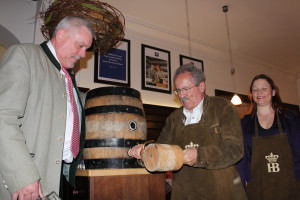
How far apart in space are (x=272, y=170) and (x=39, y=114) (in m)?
2.12

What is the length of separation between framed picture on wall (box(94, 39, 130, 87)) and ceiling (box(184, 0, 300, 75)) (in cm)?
163

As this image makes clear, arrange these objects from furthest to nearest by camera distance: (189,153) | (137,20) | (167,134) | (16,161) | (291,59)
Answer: (291,59) < (137,20) < (167,134) < (189,153) < (16,161)

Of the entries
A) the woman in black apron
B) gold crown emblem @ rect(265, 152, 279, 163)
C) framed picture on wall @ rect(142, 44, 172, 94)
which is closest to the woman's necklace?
the woman in black apron

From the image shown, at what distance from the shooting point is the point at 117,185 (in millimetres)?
1724

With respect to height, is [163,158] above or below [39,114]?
below

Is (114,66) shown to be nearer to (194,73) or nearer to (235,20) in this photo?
(235,20)

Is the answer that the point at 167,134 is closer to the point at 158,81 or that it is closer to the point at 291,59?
the point at 158,81

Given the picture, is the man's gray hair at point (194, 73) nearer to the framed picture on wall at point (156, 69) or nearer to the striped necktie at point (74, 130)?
the striped necktie at point (74, 130)

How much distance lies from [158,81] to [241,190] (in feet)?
13.1

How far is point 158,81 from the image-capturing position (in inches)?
222

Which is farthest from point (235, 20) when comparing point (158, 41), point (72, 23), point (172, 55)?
point (72, 23)

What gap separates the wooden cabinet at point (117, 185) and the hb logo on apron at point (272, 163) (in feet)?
3.77

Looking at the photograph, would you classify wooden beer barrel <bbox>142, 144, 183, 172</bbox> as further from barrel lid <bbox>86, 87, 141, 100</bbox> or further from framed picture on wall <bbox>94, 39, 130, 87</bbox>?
framed picture on wall <bbox>94, 39, 130, 87</bbox>

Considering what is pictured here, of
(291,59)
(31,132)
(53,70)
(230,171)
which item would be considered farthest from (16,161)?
(291,59)
